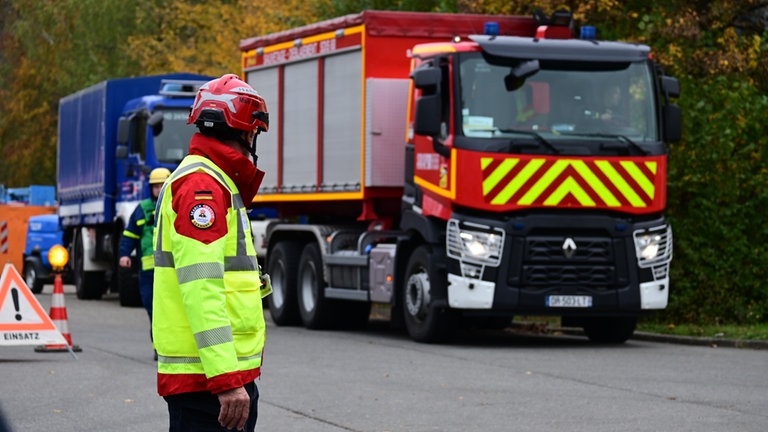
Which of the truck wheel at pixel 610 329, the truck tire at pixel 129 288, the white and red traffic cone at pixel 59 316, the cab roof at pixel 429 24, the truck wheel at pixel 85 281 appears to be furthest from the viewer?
the truck wheel at pixel 85 281

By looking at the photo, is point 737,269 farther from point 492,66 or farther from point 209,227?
point 209,227

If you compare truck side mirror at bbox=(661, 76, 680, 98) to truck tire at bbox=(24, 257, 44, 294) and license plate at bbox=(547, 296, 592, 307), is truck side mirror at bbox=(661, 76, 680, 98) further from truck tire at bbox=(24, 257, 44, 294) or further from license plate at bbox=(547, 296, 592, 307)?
truck tire at bbox=(24, 257, 44, 294)

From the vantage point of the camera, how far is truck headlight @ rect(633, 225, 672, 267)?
1806cm

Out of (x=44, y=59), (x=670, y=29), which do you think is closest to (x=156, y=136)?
(x=670, y=29)

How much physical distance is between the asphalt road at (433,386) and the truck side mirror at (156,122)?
7.40 m

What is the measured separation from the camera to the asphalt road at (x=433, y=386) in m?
11.1

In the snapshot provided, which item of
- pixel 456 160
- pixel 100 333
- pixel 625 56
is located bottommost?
pixel 100 333

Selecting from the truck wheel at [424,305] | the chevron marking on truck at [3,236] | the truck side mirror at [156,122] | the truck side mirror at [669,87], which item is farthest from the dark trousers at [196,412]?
the chevron marking on truck at [3,236]

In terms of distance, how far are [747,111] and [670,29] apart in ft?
10.8

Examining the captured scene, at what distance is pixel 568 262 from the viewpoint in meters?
17.8

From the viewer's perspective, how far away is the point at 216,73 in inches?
1551

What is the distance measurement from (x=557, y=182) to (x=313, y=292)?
5021 millimetres

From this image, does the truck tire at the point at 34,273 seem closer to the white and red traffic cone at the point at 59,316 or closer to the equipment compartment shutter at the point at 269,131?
the equipment compartment shutter at the point at 269,131

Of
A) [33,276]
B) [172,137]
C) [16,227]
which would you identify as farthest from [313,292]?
[16,227]
